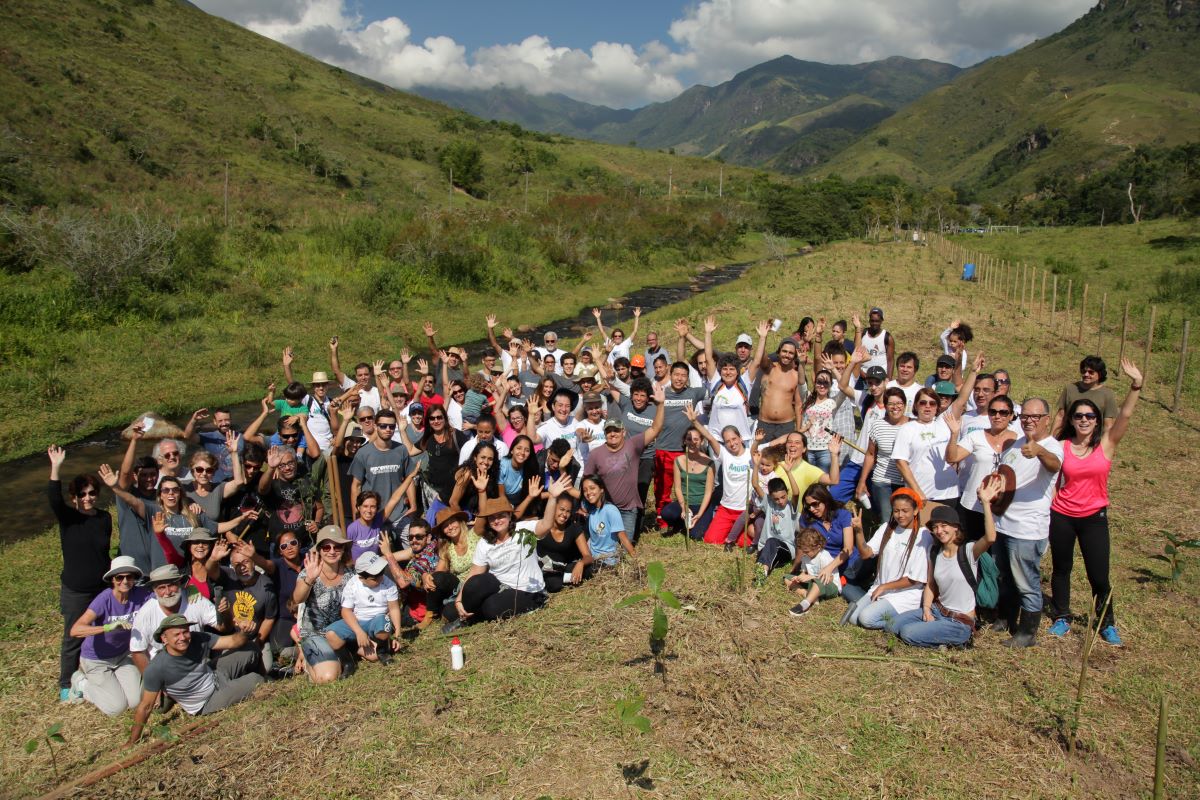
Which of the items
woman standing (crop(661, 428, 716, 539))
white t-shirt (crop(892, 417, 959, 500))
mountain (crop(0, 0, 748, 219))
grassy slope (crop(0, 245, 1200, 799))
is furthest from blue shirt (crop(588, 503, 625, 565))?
mountain (crop(0, 0, 748, 219))

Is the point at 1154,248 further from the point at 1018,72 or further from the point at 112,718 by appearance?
the point at 1018,72

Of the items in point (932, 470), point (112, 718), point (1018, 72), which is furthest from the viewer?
point (1018, 72)

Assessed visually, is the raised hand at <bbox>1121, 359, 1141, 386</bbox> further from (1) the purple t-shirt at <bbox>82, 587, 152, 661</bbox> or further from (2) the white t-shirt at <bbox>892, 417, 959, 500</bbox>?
(1) the purple t-shirt at <bbox>82, 587, 152, 661</bbox>

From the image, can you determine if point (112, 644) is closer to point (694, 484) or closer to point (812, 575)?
point (694, 484)

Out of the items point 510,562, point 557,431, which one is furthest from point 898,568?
point 557,431

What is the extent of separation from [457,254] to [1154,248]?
94.1 ft

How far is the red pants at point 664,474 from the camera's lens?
7.96 meters

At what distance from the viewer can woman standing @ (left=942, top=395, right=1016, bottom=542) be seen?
5.79m

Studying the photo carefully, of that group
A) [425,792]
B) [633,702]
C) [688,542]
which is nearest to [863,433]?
[688,542]

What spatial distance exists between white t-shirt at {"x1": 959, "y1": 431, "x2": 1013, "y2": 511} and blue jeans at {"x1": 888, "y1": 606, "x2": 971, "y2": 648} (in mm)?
927

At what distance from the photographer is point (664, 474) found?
8086 millimetres

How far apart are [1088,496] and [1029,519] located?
42cm

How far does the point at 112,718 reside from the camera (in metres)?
5.63

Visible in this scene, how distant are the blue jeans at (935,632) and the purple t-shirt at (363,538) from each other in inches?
176
